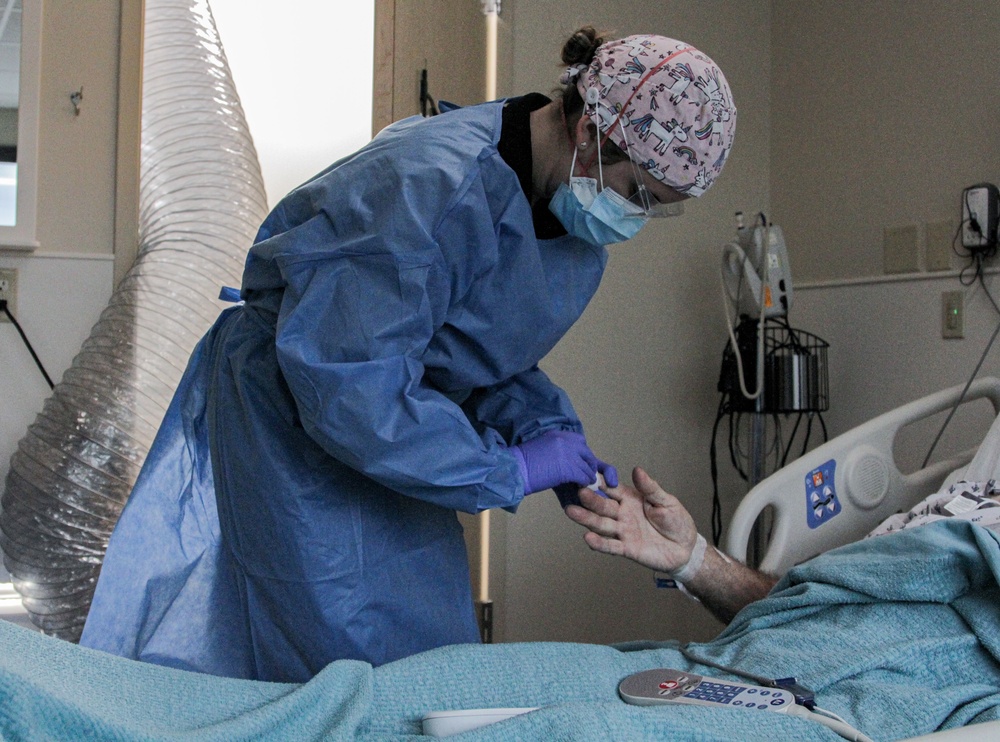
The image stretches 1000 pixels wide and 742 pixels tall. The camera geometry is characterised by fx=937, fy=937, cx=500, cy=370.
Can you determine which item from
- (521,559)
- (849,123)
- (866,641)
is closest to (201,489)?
(866,641)

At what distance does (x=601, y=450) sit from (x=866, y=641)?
5.12 feet

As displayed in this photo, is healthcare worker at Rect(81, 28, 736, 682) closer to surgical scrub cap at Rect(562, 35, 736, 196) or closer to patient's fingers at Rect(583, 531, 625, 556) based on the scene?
surgical scrub cap at Rect(562, 35, 736, 196)

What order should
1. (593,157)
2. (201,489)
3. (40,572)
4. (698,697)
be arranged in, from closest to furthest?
(698,697) < (593,157) < (201,489) < (40,572)

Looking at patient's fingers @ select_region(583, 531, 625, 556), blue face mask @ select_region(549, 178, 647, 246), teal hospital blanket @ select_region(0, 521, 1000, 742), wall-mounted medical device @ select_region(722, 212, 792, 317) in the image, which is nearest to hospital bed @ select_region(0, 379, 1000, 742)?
teal hospital blanket @ select_region(0, 521, 1000, 742)

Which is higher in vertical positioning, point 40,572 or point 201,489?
point 201,489

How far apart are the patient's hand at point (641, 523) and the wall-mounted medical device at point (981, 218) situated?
1121 millimetres

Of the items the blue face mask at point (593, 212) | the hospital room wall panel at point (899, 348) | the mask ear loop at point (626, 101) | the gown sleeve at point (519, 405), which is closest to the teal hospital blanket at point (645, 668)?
the gown sleeve at point (519, 405)

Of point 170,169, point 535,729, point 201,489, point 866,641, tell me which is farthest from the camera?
point 170,169

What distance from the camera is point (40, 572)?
6.63 ft

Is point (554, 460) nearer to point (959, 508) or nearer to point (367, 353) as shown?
point (367, 353)

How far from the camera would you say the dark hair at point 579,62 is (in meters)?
1.27

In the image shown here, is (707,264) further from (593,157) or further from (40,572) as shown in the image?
(40,572)

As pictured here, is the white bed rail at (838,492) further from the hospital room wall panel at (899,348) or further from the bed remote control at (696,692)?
the bed remote control at (696,692)

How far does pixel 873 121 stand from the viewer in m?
2.50
